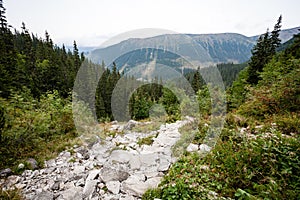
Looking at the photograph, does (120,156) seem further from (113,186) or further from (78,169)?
(113,186)

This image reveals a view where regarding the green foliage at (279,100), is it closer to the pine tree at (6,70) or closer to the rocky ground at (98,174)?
the rocky ground at (98,174)

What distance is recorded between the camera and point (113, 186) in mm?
3621

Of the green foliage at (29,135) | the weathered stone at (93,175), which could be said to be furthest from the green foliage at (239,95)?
the green foliage at (29,135)

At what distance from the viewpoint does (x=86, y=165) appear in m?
4.77

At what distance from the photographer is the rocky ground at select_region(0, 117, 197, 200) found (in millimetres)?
3544

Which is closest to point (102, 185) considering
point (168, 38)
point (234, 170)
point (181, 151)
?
point (181, 151)

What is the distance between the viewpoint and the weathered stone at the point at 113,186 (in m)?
3.51

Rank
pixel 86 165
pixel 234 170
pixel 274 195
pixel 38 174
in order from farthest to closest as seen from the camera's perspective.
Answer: pixel 86 165 < pixel 38 174 < pixel 234 170 < pixel 274 195

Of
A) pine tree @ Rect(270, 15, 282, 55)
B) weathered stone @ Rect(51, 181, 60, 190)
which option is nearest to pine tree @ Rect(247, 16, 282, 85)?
pine tree @ Rect(270, 15, 282, 55)

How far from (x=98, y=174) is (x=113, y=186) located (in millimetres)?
681

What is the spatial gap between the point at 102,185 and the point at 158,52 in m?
7.04

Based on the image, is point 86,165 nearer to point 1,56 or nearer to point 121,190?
point 121,190

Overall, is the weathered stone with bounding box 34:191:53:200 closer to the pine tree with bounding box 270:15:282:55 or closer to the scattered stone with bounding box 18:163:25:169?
the scattered stone with bounding box 18:163:25:169

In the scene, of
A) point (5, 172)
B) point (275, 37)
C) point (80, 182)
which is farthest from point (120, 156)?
point (275, 37)
